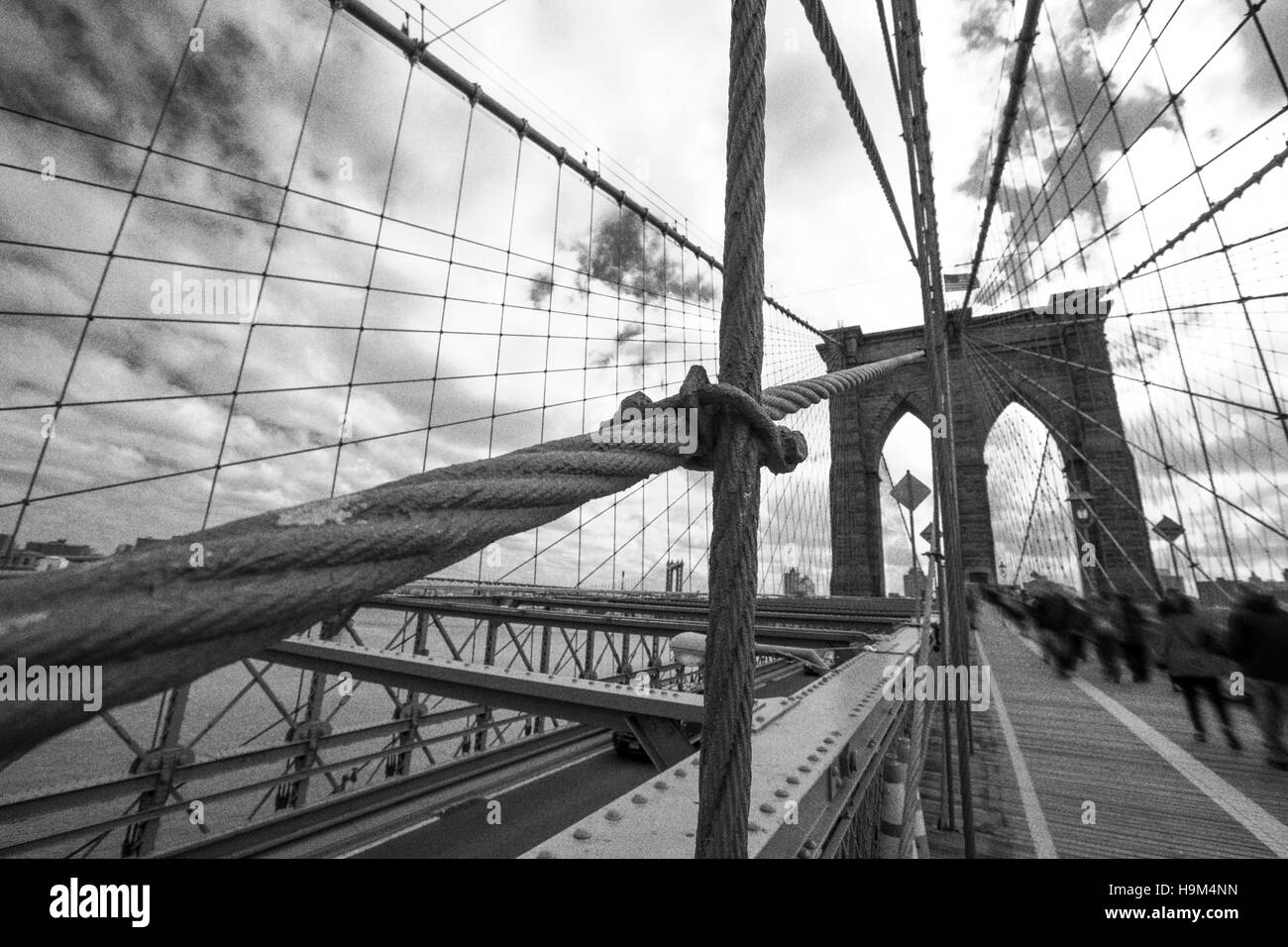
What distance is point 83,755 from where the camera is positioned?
20688 millimetres

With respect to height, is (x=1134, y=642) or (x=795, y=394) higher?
(x=795, y=394)

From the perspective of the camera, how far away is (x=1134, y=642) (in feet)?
18.9

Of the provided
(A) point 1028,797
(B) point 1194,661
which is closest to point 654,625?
(A) point 1028,797

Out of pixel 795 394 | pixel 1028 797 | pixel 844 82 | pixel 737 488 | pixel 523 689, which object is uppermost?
pixel 844 82

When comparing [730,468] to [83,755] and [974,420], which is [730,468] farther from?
[83,755]

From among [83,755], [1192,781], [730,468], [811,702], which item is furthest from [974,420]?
[83,755]

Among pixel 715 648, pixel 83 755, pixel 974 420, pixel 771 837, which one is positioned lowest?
pixel 83 755

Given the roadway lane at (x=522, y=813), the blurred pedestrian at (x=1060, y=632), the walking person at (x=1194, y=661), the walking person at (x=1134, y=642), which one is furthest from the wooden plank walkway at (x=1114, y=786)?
the blurred pedestrian at (x=1060, y=632)

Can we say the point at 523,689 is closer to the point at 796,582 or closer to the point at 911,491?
the point at 911,491

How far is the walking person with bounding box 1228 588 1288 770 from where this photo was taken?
3449 millimetres

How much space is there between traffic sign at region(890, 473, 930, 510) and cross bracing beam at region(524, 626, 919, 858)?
2.87 metres

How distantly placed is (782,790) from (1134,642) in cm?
653

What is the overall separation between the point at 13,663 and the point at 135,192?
6.49m

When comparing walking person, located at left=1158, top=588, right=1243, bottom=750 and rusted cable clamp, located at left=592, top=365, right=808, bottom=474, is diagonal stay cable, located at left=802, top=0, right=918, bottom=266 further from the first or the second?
walking person, located at left=1158, top=588, right=1243, bottom=750
